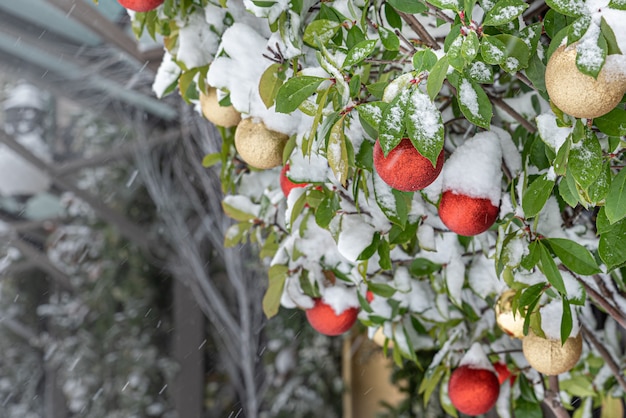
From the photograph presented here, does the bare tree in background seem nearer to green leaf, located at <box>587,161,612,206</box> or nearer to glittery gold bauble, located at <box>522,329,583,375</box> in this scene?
glittery gold bauble, located at <box>522,329,583,375</box>

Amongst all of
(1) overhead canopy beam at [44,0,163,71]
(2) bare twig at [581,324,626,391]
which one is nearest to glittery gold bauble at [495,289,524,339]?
(2) bare twig at [581,324,626,391]

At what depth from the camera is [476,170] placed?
0.65 metres

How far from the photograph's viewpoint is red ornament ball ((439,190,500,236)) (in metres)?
0.64

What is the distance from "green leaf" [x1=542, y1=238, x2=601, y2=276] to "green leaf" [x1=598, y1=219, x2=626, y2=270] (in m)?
0.03

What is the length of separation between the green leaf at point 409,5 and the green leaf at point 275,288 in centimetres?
38

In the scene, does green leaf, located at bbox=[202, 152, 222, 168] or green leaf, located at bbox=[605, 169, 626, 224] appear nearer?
green leaf, located at bbox=[605, 169, 626, 224]

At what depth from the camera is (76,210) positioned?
3.95 m

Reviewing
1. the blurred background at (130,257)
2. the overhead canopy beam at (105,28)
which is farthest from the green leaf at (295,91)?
the blurred background at (130,257)

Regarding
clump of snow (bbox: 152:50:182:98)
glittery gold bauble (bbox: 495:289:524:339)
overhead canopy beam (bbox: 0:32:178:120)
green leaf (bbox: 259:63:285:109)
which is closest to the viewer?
green leaf (bbox: 259:63:285:109)

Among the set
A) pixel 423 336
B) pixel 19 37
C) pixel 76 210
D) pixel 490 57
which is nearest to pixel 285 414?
pixel 76 210

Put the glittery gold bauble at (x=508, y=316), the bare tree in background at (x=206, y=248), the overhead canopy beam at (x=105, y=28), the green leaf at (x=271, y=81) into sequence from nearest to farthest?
the green leaf at (x=271, y=81) < the glittery gold bauble at (x=508, y=316) < the overhead canopy beam at (x=105, y=28) < the bare tree in background at (x=206, y=248)

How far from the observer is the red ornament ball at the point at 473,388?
33.1 inches

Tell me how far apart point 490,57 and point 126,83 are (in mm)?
2648

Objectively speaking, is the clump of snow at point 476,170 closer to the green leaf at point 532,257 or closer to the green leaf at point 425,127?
the green leaf at point 532,257
